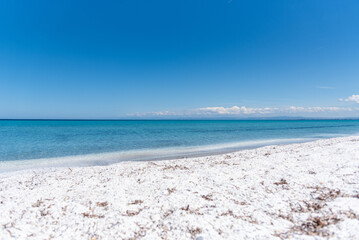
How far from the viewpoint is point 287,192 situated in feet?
18.9

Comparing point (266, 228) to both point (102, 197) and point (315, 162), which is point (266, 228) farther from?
point (315, 162)

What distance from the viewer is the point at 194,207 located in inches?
199

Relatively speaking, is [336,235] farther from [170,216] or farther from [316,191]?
[170,216]

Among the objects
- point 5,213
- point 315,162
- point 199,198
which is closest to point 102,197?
point 5,213

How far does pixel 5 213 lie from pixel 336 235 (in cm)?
774

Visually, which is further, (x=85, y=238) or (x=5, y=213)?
(x=5, y=213)

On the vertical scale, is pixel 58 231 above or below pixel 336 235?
below

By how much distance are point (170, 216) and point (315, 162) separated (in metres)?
8.34

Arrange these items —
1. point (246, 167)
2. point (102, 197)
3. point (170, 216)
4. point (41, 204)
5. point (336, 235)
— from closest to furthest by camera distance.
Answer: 1. point (336, 235)
2. point (170, 216)
3. point (41, 204)
4. point (102, 197)
5. point (246, 167)

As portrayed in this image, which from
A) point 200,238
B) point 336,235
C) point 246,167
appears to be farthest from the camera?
point 246,167

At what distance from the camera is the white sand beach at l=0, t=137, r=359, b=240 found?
404 centimetres

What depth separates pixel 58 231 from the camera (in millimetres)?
4234

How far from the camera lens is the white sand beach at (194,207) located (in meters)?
4.04

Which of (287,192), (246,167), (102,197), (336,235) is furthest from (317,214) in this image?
(102,197)
